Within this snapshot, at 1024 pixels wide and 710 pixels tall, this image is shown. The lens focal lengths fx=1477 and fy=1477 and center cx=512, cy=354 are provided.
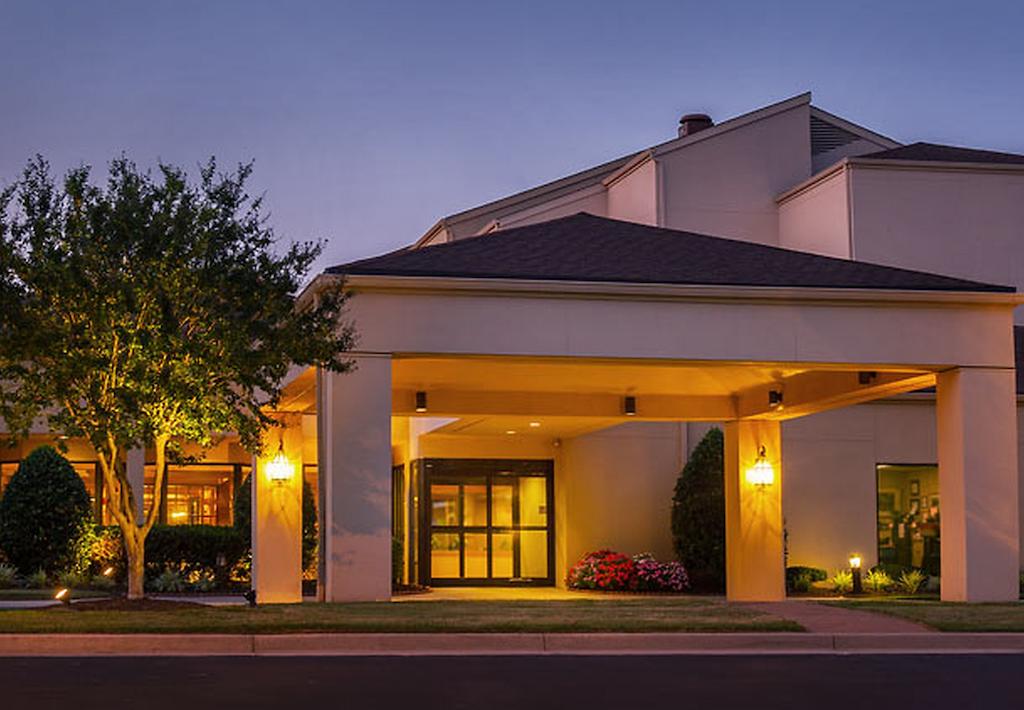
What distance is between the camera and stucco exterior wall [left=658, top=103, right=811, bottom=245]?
35.0 m

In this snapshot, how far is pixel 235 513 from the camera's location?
31016 mm

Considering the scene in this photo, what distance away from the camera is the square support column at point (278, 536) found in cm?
2389

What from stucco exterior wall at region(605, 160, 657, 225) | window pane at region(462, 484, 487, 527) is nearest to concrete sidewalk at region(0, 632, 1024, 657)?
stucco exterior wall at region(605, 160, 657, 225)

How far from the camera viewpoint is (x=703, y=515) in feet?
102

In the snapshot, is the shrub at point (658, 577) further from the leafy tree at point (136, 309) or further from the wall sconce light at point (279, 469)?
the leafy tree at point (136, 309)

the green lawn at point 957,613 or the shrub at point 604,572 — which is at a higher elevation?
the green lawn at point 957,613

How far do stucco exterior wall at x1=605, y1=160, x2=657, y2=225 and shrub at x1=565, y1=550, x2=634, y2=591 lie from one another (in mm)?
7923

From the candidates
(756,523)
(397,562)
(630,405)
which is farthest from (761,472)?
(397,562)

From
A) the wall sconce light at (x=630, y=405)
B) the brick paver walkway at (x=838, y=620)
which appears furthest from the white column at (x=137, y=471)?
the brick paver walkway at (x=838, y=620)

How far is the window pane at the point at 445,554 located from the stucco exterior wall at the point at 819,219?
1074 centimetres

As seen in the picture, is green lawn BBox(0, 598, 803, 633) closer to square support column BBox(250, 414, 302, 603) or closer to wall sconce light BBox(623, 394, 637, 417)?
square support column BBox(250, 414, 302, 603)

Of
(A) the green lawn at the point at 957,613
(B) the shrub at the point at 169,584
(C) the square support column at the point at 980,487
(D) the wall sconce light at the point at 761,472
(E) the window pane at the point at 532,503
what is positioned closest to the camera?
(A) the green lawn at the point at 957,613

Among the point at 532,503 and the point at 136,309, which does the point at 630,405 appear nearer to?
the point at 532,503

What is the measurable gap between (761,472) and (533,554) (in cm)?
923
